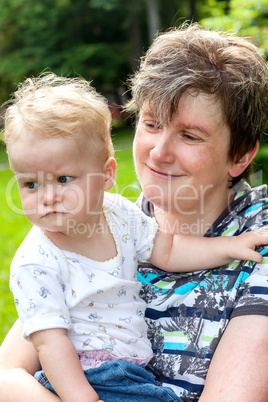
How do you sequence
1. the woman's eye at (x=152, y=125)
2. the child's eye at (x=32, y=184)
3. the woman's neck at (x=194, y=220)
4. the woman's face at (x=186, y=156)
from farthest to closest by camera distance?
1. the woman's neck at (x=194, y=220)
2. the woman's eye at (x=152, y=125)
3. the woman's face at (x=186, y=156)
4. the child's eye at (x=32, y=184)

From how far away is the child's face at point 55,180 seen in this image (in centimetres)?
181

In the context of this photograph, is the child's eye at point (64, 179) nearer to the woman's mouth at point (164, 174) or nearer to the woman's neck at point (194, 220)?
the woman's mouth at point (164, 174)

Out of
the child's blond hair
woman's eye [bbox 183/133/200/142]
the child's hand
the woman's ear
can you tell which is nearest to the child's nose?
the child's blond hair

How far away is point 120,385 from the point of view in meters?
1.89

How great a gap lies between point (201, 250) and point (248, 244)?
237 mm

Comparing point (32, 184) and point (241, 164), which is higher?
point (32, 184)

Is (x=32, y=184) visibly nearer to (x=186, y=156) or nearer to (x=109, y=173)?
(x=109, y=173)

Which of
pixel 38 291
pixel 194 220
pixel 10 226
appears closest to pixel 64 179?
pixel 38 291

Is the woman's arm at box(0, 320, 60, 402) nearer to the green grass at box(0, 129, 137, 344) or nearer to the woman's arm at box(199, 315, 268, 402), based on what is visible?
the woman's arm at box(199, 315, 268, 402)

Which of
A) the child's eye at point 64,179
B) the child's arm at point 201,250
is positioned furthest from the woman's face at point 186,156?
the child's eye at point 64,179

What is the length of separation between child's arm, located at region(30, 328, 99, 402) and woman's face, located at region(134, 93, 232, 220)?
0.82 metres

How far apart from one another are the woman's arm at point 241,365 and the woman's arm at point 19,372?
603 millimetres

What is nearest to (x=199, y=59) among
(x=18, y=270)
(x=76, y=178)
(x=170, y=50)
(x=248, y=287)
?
(x=170, y=50)

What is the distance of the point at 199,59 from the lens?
2.17 m
